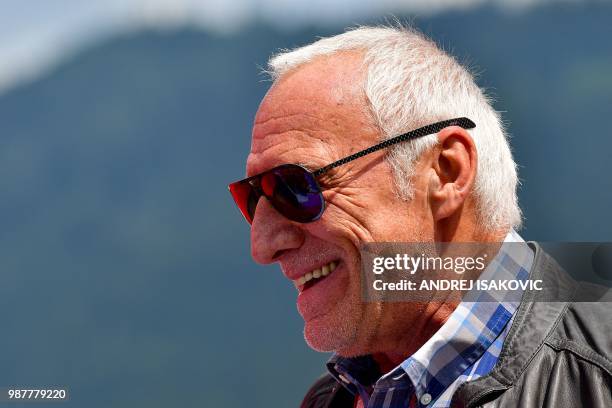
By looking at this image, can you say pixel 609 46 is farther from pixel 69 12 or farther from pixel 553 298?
pixel 69 12

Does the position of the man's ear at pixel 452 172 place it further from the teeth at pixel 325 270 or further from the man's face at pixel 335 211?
the teeth at pixel 325 270

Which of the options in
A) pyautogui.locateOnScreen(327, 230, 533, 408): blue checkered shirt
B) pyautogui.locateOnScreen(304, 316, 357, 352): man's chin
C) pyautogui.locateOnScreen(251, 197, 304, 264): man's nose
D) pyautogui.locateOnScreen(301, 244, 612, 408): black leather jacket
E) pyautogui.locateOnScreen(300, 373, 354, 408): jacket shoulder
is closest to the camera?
pyautogui.locateOnScreen(301, 244, 612, 408): black leather jacket

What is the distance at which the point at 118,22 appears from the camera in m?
5.45

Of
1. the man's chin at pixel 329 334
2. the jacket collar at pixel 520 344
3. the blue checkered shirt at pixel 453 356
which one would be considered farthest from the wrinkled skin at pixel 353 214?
the jacket collar at pixel 520 344

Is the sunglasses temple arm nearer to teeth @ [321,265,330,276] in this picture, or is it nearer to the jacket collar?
teeth @ [321,265,330,276]

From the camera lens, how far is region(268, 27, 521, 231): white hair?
213 cm

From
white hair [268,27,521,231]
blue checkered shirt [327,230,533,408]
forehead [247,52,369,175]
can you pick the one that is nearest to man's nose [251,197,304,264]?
forehead [247,52,369,175]

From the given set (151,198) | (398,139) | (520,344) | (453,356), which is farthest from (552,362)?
(151,198)

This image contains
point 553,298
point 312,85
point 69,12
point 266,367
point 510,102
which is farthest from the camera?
point 69,12

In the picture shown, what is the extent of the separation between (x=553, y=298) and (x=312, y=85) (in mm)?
808

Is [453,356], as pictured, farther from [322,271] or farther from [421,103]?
[421,103]

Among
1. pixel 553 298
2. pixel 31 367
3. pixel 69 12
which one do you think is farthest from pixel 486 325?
pixel 69 12

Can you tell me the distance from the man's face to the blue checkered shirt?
160mm

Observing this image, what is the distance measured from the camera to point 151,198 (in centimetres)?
531
